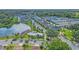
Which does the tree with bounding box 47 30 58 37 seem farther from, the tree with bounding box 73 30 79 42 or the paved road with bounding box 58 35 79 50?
the tree with bounding box 73 30 79 42

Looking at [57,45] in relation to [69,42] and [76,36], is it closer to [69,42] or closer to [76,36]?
[69,42]

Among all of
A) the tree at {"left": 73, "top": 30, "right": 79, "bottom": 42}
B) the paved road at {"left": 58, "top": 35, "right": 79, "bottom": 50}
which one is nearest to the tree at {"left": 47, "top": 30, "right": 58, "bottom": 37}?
the paved road at {"left": 58, "top": 35, "right": 79, "bottom": 50}

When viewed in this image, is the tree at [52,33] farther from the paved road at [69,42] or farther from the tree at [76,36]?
the tree at [76,36]

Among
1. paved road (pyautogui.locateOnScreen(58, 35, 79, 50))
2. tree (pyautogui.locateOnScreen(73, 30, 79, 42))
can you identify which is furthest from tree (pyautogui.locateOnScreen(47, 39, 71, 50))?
tree (pyautogui.locateOnScreen(73, 30, 79, 42))

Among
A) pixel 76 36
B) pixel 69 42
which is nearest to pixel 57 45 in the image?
pixel 69 42

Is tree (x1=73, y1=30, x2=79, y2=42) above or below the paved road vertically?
above

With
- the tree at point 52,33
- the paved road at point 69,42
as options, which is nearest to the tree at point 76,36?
the paved road at point 69,42

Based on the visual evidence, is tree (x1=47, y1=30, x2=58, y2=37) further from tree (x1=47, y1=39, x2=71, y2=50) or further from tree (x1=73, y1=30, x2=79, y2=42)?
tree (x1=73, y1=30, x2=79, y2=42)
